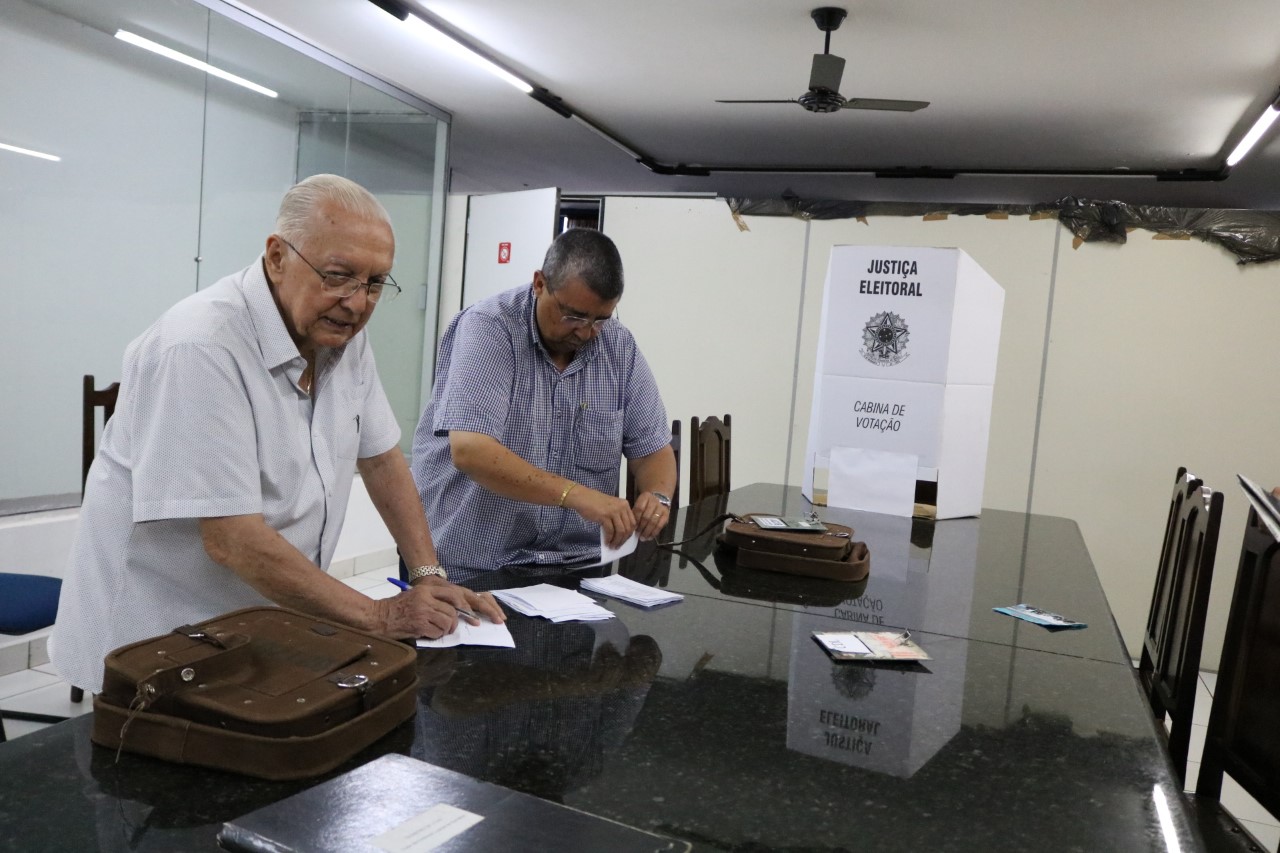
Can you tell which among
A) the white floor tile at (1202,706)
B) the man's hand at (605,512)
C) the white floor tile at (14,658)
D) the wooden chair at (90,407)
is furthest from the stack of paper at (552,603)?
the white floor tile at (1202,706)

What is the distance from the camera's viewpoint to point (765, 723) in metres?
1.11

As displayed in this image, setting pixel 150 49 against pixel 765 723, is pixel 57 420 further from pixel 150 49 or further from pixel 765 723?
pixel 765 723

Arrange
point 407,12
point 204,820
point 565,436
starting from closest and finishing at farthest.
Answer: point 204,820 < point 565,436 < point 407,12

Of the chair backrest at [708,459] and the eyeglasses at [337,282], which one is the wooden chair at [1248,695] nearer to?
the eyeglasses at [337,282]

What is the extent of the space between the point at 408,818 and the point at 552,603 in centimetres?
76

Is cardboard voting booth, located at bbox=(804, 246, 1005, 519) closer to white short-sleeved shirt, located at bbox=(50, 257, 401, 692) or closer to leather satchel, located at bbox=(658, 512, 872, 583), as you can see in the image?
leather satchel, located at bbox=(658, 512, 872, 583)

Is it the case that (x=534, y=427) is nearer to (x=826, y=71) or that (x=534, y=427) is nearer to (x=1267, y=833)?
(x=1267, y=833)

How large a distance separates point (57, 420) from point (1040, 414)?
14.6 ft

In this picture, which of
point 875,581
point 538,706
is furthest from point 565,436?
point 538,706

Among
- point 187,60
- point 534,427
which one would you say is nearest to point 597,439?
point 534,427

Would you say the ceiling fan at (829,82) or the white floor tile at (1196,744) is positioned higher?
the ceiling fan at (829,82)

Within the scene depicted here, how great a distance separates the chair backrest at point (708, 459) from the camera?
3092 mm

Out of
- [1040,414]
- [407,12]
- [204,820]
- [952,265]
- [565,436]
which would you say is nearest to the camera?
[204,820]

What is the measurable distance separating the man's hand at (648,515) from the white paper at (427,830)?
124cm
